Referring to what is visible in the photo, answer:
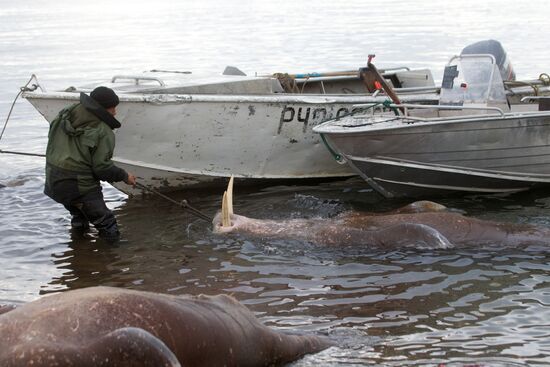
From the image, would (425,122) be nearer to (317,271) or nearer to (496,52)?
(496,52)

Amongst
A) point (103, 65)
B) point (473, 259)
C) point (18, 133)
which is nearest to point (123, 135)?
point (473, 259)

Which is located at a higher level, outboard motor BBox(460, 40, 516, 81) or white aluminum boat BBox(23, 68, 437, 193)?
outboard motor BBox(460, 40, 516, 81)

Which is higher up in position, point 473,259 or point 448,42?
point 448,42

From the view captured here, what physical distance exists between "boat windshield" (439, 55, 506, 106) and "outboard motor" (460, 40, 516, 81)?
50cm

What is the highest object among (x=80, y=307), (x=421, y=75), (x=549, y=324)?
(x=421, y=75)

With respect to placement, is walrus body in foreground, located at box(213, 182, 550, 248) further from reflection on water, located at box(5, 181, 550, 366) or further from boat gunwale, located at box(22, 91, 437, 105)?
boat gunwale, located at box(22, 91, 437, 105)

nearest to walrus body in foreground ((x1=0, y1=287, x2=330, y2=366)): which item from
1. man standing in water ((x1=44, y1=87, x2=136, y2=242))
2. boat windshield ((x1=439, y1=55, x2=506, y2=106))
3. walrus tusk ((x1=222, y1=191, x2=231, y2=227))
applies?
walrus tusk ((x1=222, y1=191, x2=231, y2=227))

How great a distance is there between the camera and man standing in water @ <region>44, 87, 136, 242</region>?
938 cm

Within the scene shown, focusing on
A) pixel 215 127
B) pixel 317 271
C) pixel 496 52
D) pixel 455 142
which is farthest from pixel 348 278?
pixel 496 52

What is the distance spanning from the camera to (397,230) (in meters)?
8.94

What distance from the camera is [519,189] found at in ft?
37.4

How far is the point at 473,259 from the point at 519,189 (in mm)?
3067

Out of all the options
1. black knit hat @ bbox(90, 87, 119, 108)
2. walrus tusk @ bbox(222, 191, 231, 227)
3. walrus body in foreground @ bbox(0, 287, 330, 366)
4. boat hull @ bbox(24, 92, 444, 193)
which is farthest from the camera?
boat hull @ bbox(24, 92, 444, 193)

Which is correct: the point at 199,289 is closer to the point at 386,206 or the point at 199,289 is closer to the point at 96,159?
the point at 96,159
